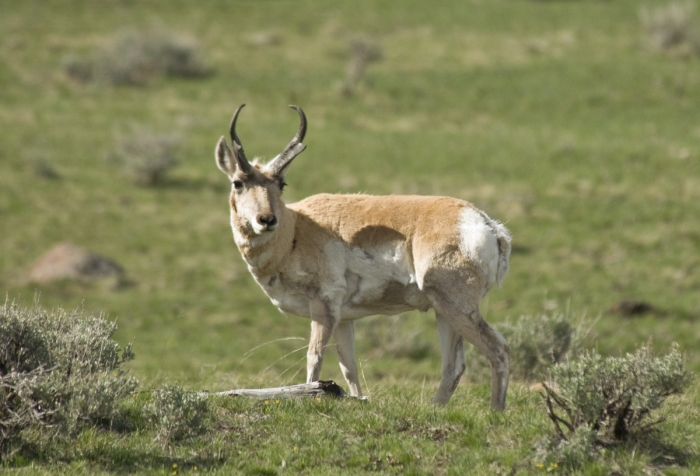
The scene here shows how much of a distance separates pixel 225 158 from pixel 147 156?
20.4 meters

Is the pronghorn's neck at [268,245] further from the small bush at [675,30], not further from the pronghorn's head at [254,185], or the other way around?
the small bush at [675,30]

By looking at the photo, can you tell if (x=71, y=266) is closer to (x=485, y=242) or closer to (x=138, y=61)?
(x=485, y=242)

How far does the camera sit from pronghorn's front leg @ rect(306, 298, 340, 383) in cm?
936

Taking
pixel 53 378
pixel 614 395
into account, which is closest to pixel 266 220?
pixel 53 378

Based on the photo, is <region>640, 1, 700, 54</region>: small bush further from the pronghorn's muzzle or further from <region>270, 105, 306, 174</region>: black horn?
the pronghorn's muzzle

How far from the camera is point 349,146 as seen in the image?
32312 millimetres

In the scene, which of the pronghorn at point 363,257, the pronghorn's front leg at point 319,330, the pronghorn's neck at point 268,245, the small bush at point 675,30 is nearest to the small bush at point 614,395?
the pronghorn at point 363,257

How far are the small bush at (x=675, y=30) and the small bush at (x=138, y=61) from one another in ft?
70.2

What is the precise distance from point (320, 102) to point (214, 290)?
1479cm

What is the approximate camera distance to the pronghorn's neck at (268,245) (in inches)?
378

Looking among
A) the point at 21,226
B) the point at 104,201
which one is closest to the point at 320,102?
the point at 104,201

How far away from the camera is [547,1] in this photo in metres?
51.0

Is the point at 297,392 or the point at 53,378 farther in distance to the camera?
the point at 297,392

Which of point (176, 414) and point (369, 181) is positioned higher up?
point (369, 181)
